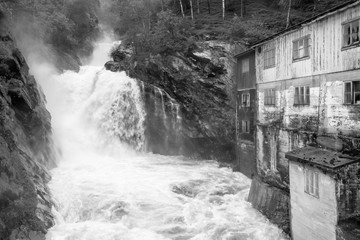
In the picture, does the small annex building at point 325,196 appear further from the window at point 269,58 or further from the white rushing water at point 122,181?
the window at point 269,58

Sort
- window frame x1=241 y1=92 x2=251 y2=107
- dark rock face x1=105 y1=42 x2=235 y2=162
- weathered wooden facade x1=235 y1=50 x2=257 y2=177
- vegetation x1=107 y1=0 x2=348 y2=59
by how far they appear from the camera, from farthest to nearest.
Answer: vegetation x1=107 y1=0 x2=348 y2=59
dark rock face x1=105 y1=42 x2=235 y2=162
window frame x1=241 y1=92 x2=251 y2=107
weathered wooden facade x1=235 y1=50 x2=257 y2=177

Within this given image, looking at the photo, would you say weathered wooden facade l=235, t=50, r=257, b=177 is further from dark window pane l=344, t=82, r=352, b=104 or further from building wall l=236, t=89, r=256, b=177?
dark window pane l=344, t=82, r=352, b=104

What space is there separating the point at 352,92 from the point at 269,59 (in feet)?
21.9

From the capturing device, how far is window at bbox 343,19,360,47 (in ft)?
37.8

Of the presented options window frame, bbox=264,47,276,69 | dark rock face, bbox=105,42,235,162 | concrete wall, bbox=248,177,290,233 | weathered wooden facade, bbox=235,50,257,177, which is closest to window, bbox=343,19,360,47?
window frame, bbox=264,47,276,69

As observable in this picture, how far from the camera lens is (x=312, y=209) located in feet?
37.6

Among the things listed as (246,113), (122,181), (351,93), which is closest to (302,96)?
(351,93)

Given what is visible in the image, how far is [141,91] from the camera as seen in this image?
27.6 meters

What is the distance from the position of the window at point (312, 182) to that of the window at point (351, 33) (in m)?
5.56

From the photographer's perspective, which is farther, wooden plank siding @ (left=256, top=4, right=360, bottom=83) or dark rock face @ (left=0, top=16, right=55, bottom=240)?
wooden plank siding @ (left=256, top=4, right=360, bottom=83)

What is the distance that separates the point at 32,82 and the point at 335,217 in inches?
748

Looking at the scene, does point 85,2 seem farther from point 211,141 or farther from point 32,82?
point 211,141

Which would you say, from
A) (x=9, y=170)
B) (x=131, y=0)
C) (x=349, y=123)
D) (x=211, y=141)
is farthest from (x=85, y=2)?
(x=349, y=123)

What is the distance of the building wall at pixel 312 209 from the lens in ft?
34.3
